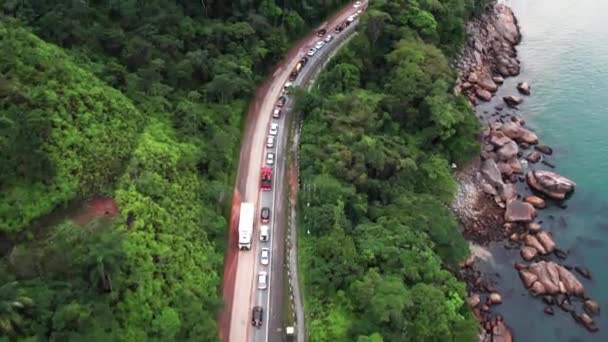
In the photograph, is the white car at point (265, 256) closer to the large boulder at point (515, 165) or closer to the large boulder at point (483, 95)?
the large boulder at point (515, 165)

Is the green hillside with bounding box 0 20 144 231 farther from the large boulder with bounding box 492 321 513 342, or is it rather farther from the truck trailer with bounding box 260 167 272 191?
the large boulder with bounding box 492 321 513 342

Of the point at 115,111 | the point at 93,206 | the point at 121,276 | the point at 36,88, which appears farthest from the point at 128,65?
the point at 121,276

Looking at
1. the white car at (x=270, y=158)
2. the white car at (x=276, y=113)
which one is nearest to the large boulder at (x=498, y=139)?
the white car at (x=276, y=113)

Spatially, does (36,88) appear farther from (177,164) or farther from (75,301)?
(75,301)

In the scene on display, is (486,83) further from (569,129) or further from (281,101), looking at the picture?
(281,101)

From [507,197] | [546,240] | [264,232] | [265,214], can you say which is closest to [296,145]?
[265,214]

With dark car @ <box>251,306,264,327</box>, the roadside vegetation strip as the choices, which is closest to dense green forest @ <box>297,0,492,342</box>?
the roadside vegetation strip
